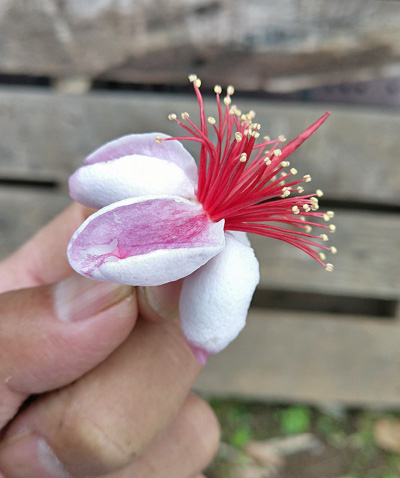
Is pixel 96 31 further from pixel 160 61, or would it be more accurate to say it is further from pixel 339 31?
pixel 339 31

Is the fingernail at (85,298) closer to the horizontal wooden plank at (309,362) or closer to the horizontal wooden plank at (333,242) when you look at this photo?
the horizontal wooden plank at (333,242)

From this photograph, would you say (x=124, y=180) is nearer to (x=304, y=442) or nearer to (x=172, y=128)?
(x=172, y=128)

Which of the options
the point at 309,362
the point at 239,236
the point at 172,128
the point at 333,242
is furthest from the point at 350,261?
the point at 239,236

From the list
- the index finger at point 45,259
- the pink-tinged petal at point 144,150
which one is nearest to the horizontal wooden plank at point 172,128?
the index finger at point 45,259

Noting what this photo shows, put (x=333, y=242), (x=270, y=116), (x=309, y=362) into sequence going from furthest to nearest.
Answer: (x=309, y=362) < (x=333, y=242) < (x=270, y=116)

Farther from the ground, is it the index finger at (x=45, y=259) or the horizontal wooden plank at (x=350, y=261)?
the index finger at (x=45, y=259)

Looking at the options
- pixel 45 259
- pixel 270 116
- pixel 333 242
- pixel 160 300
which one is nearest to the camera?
pixel 160 300

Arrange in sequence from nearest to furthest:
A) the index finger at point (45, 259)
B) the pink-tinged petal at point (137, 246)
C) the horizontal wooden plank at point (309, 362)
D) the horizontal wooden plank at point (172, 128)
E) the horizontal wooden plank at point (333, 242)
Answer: the pink-tinged petal at point (137, 246), the index finger at point (45, 259), the horizontal wooden plank at point (172, 128), the horizontal wooden plank at point (333, 242), the horizontal wooden plank at point (309, 362)
